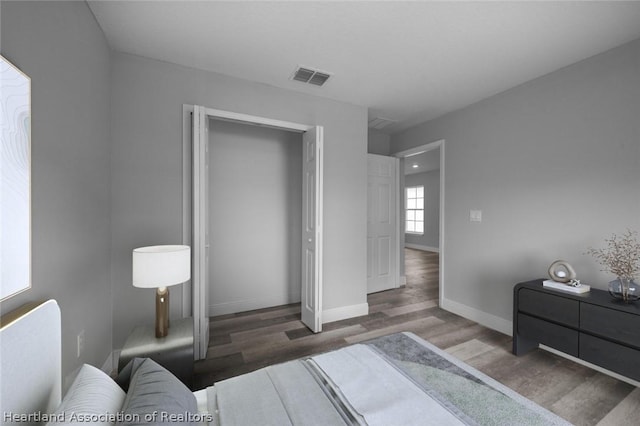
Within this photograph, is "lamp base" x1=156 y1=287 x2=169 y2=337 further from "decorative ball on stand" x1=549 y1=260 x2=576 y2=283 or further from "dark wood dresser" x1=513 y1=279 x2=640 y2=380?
"decorative ball on stand" x1=549 y1=260 x2=576 y2=283

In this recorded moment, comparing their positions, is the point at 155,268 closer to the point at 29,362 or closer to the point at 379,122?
the point at 29,362

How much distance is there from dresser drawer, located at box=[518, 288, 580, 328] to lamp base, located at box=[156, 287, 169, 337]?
292cm

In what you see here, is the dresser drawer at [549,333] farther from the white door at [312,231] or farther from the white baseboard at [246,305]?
the white baseboard at [246,305]

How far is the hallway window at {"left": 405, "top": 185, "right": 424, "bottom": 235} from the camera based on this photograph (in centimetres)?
898

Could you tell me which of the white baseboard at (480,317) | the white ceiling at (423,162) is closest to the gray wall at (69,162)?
the white baseboard at (480,317)

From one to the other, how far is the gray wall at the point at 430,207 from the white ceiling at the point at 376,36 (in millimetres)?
5899

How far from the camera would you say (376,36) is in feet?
6.57

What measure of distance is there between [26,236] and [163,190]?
4.17 ft

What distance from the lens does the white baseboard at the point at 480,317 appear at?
281 cm

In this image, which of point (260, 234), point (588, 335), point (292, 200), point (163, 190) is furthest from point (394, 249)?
point (163, 190)

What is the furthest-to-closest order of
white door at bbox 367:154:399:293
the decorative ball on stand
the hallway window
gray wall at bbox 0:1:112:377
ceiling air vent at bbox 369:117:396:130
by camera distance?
the hallway window
white door at bbox 367:154:399:293
ceiling air vent at bbox 369:117:396:130
the decorative ball on stand
gray wall at bbox 0:1:112:377

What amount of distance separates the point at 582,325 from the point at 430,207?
6.90 meters

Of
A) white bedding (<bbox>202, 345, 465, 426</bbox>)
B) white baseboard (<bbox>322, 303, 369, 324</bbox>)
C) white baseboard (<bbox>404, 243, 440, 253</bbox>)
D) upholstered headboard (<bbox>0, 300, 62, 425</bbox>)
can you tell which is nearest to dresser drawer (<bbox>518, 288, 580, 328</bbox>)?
white baseboard (<bbox>322, 303, 369, 324</bbox>)

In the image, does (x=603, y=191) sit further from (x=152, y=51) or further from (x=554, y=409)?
(x=152, y=51)
